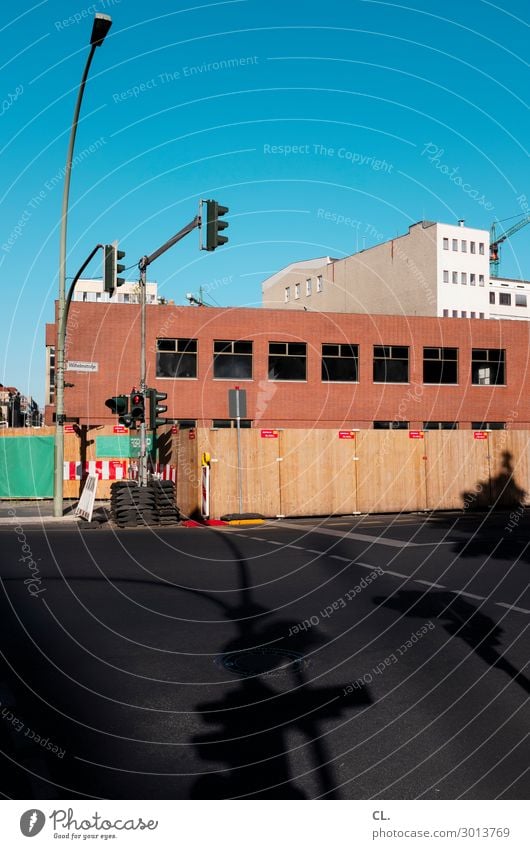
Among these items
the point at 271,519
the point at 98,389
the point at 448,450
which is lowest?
the point at 271,519

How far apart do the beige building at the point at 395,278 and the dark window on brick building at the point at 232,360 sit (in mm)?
32283

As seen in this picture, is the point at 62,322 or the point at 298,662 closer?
the point at 298,662

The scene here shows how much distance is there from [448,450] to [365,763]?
21222 mm

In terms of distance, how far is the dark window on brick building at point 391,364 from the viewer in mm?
38041

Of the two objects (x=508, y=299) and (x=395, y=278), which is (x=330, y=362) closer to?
(x=395, y=278)

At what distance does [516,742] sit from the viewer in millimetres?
5180

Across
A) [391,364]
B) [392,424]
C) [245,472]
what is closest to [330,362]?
[391,364]

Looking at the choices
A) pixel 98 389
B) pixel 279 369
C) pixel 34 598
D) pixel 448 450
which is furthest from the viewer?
pixel 279 369

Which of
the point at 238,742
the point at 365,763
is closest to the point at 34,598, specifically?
the point at 238,742

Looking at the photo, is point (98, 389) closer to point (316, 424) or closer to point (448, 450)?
point (316, 424)

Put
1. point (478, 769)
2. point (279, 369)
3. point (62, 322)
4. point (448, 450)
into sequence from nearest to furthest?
point (478, 769)
point (62, 322)
point (448, 450)
point (279, 369)

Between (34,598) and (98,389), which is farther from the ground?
(98,389)

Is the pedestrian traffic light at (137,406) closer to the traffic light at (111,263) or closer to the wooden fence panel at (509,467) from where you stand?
the traffic light at (111,263)

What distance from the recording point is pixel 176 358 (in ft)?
116
